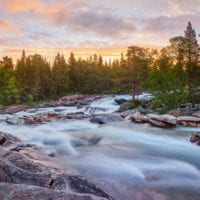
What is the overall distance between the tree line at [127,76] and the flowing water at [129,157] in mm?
9008

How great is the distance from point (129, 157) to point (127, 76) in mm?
28422

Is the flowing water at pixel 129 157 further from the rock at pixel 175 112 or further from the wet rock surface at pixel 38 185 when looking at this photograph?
the rock at pixel 175 112

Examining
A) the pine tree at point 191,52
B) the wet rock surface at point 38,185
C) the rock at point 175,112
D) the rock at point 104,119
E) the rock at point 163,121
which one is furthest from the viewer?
the pine tree at point 191,52

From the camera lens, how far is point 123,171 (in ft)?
30.6

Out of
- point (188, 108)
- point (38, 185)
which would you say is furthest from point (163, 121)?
point (38, 185)

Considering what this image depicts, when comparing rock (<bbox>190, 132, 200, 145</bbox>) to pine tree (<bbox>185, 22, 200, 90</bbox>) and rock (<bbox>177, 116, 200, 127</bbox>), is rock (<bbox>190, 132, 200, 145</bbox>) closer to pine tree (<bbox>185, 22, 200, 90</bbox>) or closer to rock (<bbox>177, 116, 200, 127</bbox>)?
rock (<bbox>177, 116, 200, 127</bbox>)

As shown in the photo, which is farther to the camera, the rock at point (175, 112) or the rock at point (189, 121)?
the rock at point (175, 112)

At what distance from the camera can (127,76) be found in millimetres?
39344

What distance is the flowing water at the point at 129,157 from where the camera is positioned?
7891 millimetres

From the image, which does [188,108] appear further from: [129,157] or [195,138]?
[129,157]

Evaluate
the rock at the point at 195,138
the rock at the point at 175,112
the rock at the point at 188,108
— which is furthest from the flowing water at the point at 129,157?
the rock at the point at 188,108

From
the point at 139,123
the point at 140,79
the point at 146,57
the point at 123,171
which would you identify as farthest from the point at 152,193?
the point at 146,57

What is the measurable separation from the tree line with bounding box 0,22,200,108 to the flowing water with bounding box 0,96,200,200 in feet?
29.6

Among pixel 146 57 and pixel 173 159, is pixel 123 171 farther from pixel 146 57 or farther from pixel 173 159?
pixel 146 57
